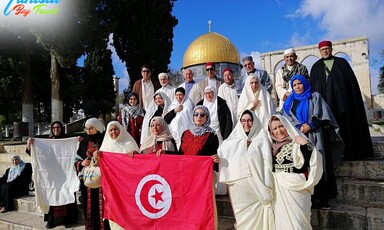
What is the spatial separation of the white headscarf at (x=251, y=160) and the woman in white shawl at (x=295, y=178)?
9 cm

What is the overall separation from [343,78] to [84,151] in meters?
3.83

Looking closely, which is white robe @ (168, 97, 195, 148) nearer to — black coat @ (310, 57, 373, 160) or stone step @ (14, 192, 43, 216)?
black coat @ (310, 57, 373, 160)

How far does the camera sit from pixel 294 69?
14.2 ft

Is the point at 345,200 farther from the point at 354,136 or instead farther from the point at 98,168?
the point at 98,168

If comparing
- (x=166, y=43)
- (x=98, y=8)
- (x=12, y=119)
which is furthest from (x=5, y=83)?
(x=12, y=119)

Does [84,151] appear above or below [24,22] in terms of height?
below

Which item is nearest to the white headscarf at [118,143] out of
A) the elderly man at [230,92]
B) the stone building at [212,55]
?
the elderly man at [230,92]

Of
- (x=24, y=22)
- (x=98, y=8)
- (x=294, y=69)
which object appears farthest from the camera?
(x=98, y=8)

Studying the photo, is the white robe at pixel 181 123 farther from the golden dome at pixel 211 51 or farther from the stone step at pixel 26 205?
the golden dome at pixel 211 51

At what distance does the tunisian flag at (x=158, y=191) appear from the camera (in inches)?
119

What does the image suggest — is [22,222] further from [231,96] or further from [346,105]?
[346,105]

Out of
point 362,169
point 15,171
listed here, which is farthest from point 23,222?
point 362,169

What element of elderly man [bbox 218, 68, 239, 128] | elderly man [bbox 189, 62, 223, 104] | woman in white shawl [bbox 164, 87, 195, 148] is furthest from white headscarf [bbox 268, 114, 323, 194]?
elderly man [bbox 189, 62, 223, 104]

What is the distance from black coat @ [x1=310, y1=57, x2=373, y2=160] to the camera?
12.9 ft
